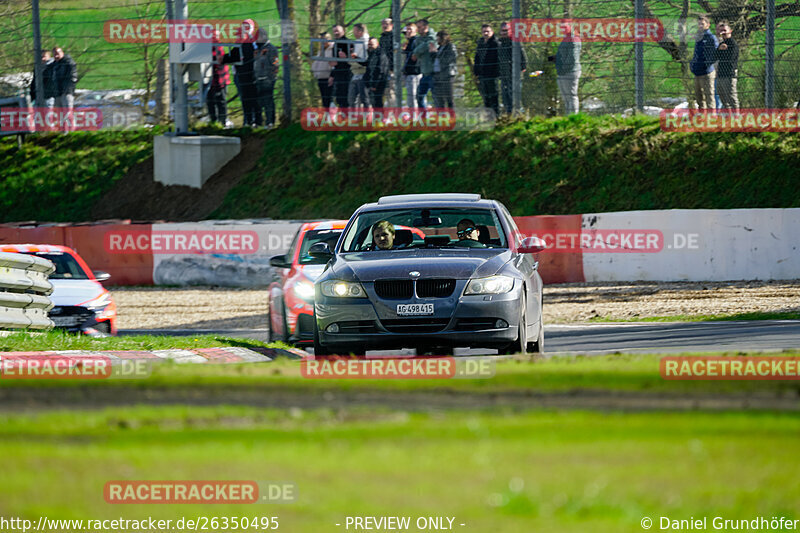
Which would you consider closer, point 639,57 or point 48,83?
point 639,57

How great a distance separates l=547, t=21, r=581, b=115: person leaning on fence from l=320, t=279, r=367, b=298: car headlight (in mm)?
14487

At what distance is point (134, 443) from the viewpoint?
17.7ft

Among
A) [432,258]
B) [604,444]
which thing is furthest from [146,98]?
[604,444]

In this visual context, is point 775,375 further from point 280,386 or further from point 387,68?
point 387,68

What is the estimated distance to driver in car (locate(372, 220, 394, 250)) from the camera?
1090cm

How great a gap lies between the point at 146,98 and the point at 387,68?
1000 centimetres

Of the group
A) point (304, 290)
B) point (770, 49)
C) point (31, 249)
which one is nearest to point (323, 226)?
point (304, 290)

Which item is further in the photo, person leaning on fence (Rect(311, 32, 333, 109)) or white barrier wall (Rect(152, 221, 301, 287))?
person leaning on fence (Rect(311, 32, 333, 109))

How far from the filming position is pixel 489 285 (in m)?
9.80

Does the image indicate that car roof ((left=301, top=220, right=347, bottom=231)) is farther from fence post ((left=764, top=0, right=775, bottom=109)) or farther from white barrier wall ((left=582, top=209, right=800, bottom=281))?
fence post ((left=764, top=0, right=775, bottom=109))

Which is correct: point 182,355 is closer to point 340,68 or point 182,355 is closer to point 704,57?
point 704,57

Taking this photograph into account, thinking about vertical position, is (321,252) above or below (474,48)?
below

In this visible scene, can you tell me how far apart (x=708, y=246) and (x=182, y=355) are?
1081 cm

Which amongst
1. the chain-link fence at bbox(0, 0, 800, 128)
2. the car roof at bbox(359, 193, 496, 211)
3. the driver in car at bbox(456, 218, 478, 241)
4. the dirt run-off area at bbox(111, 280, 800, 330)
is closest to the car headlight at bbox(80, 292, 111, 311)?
the dirt run-off area at bbox(111, 280, 800, 330)
